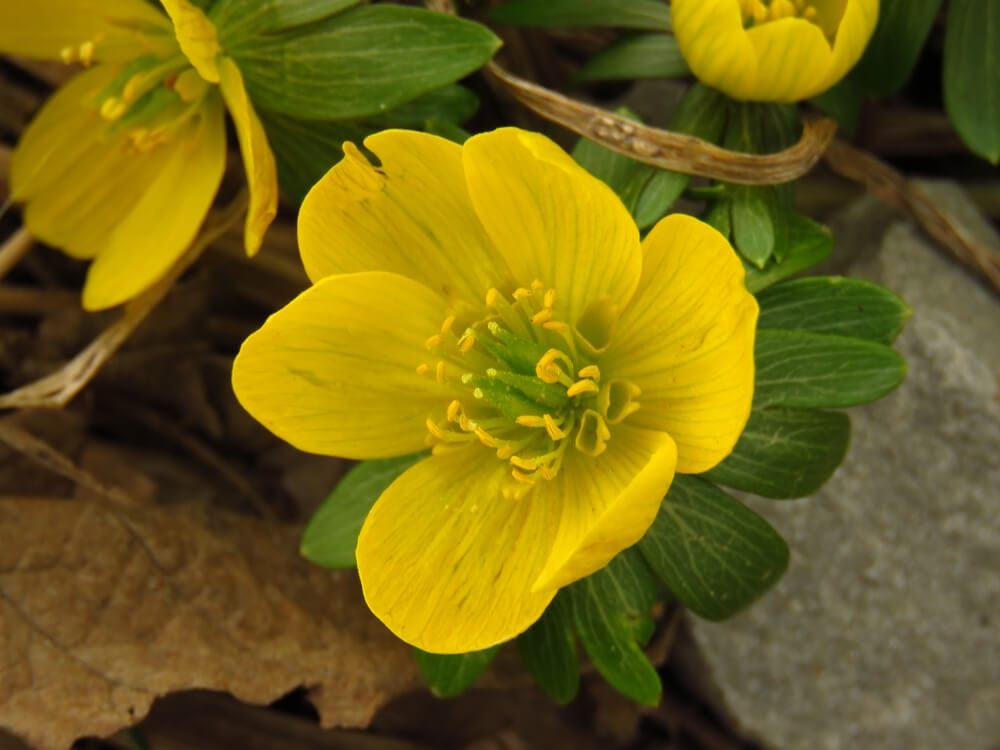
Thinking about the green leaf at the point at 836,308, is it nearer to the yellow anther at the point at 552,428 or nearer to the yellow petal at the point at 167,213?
the yellow anther at the point at 552,428

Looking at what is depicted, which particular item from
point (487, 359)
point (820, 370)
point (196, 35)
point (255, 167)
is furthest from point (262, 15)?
point (820, 370)

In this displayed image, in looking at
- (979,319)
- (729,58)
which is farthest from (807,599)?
(729,58)

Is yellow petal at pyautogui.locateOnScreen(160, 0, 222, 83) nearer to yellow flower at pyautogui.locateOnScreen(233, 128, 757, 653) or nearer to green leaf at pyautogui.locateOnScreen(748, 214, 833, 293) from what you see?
yellow flower at pyautogui.locateOnScreen(233, 128, 757, 653)

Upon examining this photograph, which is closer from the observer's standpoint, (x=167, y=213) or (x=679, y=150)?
(x=679, y=150)

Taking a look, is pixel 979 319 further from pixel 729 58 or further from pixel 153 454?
pixel 153 454

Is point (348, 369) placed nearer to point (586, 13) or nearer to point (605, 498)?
point (605, 498)

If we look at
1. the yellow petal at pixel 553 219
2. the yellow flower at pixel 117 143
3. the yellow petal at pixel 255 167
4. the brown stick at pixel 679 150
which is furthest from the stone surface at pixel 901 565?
the yellow flower at pixel 117 143

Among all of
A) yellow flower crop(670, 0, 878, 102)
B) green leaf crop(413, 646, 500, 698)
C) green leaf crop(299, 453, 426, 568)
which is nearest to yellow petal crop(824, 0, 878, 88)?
yellow flower crop(670, 0, 878, 102)
